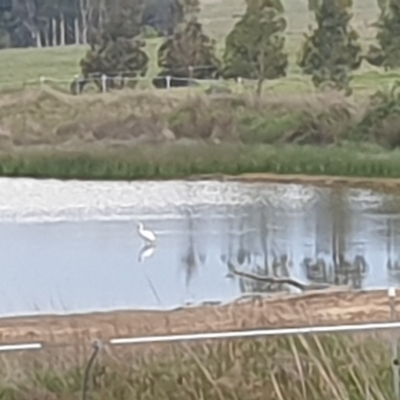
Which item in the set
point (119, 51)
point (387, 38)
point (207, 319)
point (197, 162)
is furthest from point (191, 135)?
point (207, 319)

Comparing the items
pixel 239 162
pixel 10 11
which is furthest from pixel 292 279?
pixel 10 11

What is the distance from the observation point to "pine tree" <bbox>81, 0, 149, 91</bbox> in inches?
148

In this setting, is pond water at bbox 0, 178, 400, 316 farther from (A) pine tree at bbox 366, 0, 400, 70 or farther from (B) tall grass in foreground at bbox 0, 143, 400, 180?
(A) pine tree at bbox 366, 0, 400, 70

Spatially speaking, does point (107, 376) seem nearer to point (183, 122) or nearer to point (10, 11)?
point (183, 122)

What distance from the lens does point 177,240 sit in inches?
136

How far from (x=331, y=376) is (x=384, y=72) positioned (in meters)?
1.80

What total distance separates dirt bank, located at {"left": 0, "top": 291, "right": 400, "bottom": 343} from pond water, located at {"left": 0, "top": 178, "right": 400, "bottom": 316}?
0.73 ft

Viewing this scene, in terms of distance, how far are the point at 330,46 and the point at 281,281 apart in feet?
3.66

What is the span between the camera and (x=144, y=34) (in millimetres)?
3783

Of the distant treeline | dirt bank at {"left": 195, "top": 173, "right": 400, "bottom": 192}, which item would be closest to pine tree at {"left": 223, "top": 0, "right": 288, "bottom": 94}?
A: the distant treeline

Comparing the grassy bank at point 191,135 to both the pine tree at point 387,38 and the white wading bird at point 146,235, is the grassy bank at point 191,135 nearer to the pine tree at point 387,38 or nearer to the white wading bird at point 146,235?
the pine tree at point 387,38

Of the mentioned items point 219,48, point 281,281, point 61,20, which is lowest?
point 281,281

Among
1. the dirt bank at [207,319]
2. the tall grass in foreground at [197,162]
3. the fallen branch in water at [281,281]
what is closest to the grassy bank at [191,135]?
the tall grass in foreground at [197,162]

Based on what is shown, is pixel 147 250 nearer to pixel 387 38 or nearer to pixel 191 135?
pixel 191 135
